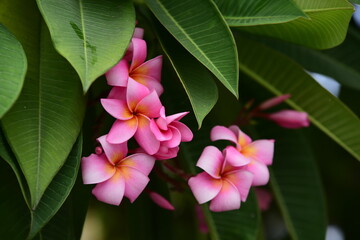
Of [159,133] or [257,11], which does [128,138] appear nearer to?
[159,133]

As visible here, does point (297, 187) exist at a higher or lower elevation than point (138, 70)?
lower

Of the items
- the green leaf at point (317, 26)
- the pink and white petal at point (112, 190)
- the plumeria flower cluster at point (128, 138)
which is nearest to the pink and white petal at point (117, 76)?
the plumeria flower cluster at point (128, 138)

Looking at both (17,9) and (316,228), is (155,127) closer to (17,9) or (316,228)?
(17,9)

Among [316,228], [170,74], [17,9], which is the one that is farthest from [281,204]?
[17,9]

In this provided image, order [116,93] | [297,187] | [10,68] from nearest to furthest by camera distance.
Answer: [10,68]
[116,93]
[297,187]

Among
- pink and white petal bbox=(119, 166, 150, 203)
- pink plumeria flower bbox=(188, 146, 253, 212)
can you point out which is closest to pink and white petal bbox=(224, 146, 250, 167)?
pink plumeria flower bbox=(188, 146, 253, 212)

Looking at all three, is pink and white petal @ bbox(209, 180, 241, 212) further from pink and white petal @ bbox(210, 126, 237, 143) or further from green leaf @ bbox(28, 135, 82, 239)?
green leaf @ bbox(28, 135, 82, 239)

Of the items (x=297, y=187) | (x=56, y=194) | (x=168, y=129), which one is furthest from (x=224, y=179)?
(x=297, y=187)
